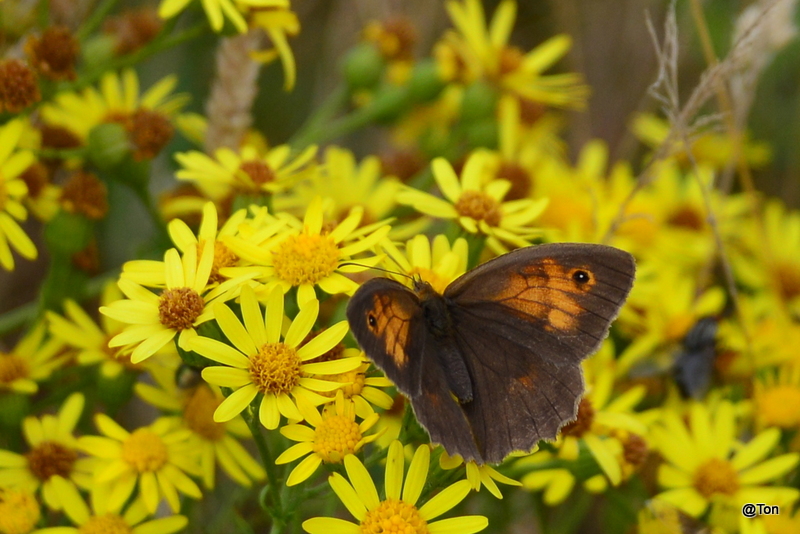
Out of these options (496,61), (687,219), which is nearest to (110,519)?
(496,61)

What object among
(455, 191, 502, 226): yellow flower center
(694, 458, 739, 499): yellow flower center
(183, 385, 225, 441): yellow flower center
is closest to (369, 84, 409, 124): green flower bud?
(455, 191, 502, 226): yellow flower center

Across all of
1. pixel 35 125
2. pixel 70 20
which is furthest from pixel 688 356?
pixel 70 20

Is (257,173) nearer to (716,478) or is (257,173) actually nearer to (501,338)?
(501,338)

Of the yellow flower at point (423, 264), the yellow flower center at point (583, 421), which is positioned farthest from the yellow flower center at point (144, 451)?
the yellow flower center at point (583, 421)

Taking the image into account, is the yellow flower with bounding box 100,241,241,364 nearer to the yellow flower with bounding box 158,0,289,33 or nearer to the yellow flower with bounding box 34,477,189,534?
the yellow flower with bounding box 34,477,189,534

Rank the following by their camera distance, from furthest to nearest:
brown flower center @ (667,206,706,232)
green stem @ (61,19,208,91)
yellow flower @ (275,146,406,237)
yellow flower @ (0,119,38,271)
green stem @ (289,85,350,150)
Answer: brown flower center @ (667,206,706,232) < green stem @ (289,85,350,150) < yellow flower @ (275,146,406,237) < green stem @ (61,19,208,91) < yellow flower @ (0,119,38,271)

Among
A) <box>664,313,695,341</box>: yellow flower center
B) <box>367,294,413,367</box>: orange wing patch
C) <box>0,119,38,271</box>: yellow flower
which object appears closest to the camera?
<box>367,294,413,367</box>: orange wing patch

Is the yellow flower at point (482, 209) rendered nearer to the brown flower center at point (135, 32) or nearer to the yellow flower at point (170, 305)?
the yellow flower at point (170, 305)

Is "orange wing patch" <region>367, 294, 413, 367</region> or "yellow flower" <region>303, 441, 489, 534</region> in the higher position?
"orange wing patch" <region>367, 294, 413, 367</region>

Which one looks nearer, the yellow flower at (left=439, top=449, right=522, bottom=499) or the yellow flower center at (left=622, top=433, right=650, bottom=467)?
the yellow flower at (left=439, top=449, right=522, bottom=499)
